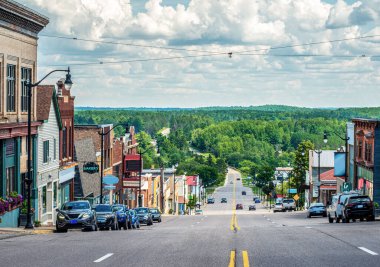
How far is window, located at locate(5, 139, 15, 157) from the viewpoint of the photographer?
42625 mm

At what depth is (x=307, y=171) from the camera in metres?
140

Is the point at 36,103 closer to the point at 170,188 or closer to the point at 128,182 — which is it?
the point at 128,182

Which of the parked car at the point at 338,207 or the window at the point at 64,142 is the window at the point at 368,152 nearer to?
the parked car at the point at 338,207

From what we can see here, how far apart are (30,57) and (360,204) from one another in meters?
22.8

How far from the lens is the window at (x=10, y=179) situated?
143 ft

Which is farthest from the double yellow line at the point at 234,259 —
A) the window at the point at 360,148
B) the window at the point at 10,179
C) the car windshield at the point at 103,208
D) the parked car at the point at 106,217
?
the window at the point at 360,148

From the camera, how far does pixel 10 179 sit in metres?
44.1

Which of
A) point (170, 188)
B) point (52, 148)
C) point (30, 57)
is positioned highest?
point (30, 57)

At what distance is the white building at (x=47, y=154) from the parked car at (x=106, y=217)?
33.3 ft

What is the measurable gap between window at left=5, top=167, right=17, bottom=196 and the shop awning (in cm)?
1301

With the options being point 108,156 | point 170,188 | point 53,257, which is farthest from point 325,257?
point 170,188

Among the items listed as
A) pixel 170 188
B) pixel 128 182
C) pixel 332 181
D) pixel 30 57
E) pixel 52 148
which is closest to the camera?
pixel 30 57

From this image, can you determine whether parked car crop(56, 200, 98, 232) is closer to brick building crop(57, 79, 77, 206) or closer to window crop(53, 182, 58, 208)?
window crop(53, 182, 58, 208)

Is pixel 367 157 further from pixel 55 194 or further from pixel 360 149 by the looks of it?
pixel 55 194
